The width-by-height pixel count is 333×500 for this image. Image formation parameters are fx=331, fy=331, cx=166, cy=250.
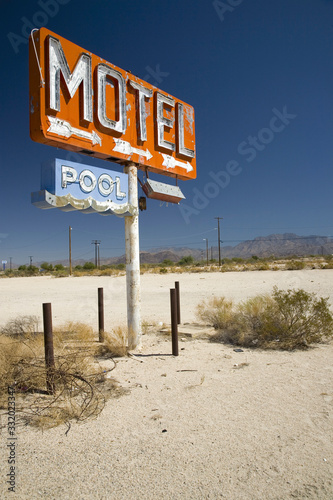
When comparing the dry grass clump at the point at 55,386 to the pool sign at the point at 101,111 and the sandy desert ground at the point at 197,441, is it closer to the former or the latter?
the sandy desert ground at the point at 197,441

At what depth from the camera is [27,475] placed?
2783 millimetres

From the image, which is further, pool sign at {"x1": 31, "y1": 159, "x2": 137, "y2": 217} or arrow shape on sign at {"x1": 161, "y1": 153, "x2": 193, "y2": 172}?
arrow shape on sign at {"x1": 161, "y1": 153, "x2": 193, "y2": 172}

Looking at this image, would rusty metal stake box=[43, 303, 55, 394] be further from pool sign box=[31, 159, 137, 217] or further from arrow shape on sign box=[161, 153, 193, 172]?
arrow shape on sign box=[161, 153, 193, 172]

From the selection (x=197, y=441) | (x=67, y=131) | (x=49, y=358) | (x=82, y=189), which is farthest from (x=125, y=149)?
(x=197, y=441)

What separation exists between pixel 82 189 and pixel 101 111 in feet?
5.30

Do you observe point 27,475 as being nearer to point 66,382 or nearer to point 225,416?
point 66,382

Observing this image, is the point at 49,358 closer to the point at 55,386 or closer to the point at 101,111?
the point at 55,386

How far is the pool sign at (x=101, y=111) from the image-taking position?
200 inches

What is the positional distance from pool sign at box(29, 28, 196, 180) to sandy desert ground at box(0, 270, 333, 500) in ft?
12.9

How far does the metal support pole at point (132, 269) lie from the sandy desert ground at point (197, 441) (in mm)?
937

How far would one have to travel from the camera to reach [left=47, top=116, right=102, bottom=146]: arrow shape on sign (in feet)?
16.6

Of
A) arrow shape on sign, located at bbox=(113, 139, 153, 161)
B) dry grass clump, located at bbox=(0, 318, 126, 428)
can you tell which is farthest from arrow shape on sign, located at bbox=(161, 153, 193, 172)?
dry grass clump, located at bbox=(0, 318, 126, 428)

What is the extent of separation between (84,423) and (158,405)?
0.92 m

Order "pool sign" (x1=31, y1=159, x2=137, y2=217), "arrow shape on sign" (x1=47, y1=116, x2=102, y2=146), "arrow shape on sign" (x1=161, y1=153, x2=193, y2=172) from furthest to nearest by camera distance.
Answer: "arrow shape on sign" (x1=161, y1=153, x2=193, y2=172)
"arrow shape on sign" (x1=47, y1=116, x2=102, y2=146)
"pool sign" (x1=31, y1=159, x2=137, y2=217)
